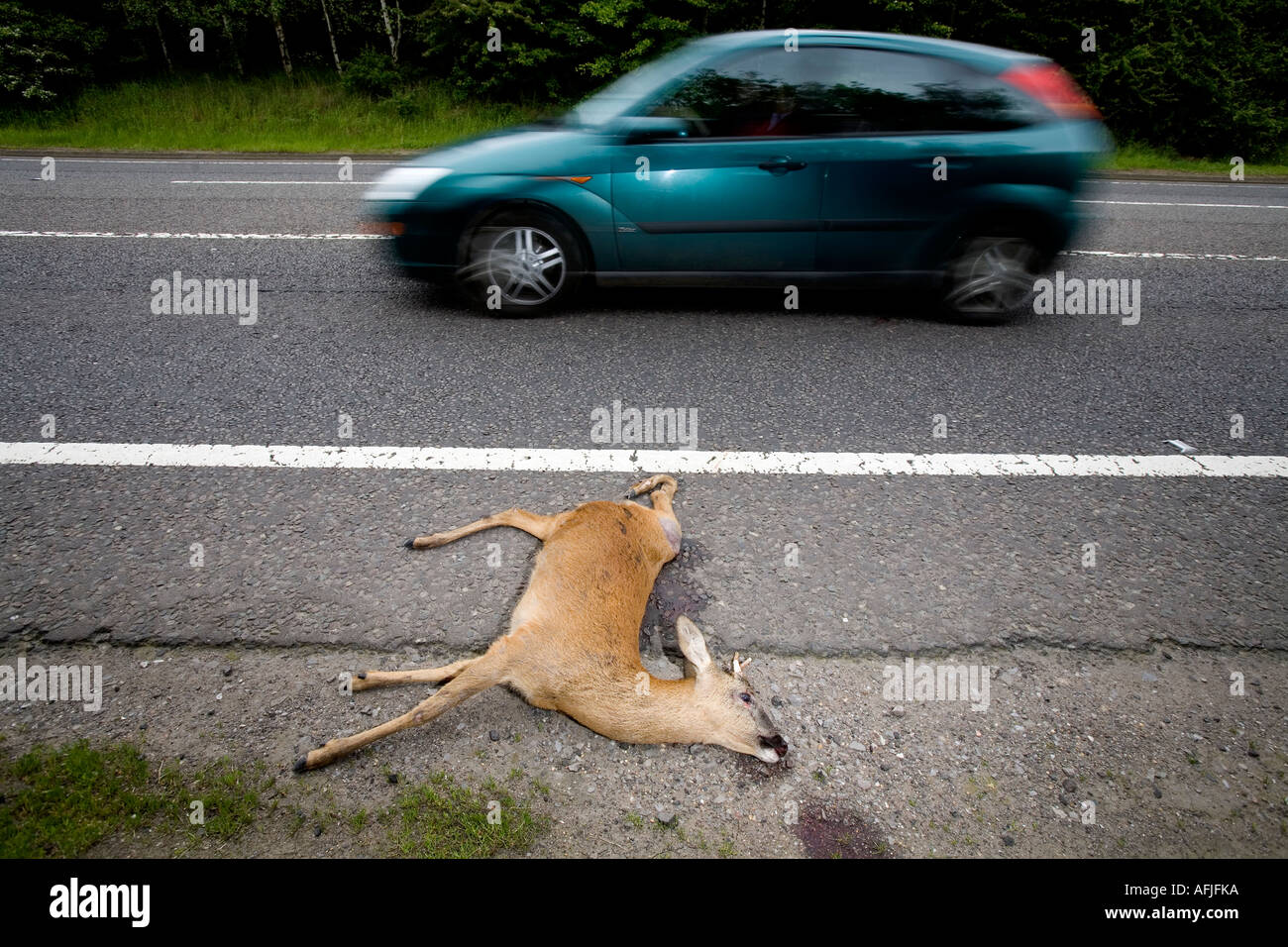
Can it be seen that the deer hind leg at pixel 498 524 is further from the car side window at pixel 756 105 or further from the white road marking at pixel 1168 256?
the white road marking at pixel 1168 256

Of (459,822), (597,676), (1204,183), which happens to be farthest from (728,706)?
(1204,183)

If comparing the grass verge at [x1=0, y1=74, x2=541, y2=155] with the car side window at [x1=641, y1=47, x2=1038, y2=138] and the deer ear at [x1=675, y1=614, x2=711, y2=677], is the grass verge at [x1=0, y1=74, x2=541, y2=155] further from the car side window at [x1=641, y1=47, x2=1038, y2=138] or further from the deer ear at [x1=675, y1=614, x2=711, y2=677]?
the deer ear at [x1=675, y1=614, x2=711, y2=677]

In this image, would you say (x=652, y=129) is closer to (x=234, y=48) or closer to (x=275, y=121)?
(x=275, y=121)

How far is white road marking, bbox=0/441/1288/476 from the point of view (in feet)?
9.96

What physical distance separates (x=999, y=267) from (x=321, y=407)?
4228mm

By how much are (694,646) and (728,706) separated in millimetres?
198

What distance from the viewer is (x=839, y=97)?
Result: 13.9 ft

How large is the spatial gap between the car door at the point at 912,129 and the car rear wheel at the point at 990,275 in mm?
357

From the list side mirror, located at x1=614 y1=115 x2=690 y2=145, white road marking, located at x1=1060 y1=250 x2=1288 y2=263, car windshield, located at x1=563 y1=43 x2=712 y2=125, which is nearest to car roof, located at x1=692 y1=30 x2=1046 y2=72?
car windshield, located at x1=563 y1=43 x2=712 y2=125

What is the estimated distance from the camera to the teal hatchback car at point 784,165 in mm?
4234

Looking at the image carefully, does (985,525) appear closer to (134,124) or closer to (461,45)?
(461,45)

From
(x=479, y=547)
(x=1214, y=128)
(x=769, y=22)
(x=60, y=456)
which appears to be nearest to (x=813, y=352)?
(x=479, y=547)

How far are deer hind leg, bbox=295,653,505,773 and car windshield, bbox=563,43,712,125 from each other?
141 inches

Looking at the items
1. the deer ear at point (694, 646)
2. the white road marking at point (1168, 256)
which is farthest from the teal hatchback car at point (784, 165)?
the deer ear at point (694, 646)
